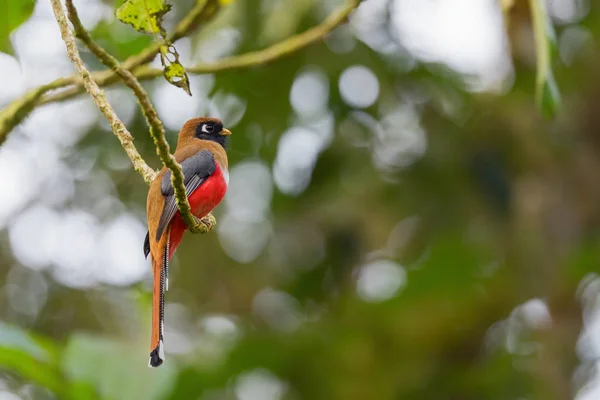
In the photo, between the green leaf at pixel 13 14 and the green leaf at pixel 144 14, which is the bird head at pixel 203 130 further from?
the green leaf at pixel 144 14

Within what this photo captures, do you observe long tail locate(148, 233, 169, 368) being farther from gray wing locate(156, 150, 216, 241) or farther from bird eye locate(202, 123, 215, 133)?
bird eye locate(202, 123, 215, 133)

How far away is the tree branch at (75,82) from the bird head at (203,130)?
16.0 inches

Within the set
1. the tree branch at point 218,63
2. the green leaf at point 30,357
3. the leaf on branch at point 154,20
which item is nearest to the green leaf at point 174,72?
the leaf on branch at point 154,20

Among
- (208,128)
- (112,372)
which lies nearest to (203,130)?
(208,128)

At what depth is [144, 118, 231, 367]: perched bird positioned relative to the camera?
214 cm

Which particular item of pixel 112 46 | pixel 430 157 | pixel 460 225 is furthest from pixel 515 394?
pixel 112 46

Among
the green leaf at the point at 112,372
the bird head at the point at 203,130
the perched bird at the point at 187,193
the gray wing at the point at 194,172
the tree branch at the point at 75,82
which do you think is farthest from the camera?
the green leaf at the point at 112,372

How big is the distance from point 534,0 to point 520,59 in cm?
407

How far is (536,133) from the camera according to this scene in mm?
6652

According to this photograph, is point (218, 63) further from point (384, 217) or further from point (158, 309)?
point (384, 217)

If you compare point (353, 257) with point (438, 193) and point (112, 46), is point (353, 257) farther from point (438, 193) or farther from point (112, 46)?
point (112, 46)

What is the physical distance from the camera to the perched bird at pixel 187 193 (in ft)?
7.02

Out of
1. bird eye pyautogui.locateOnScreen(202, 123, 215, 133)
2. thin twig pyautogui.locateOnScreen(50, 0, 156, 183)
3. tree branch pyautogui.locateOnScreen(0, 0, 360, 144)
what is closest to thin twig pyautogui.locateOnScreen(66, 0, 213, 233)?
thin twig pyautogui.locateOnScreen(50, 0, 156, 183)

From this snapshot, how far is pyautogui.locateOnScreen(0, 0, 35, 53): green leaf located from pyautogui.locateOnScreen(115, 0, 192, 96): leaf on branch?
1.01 m
